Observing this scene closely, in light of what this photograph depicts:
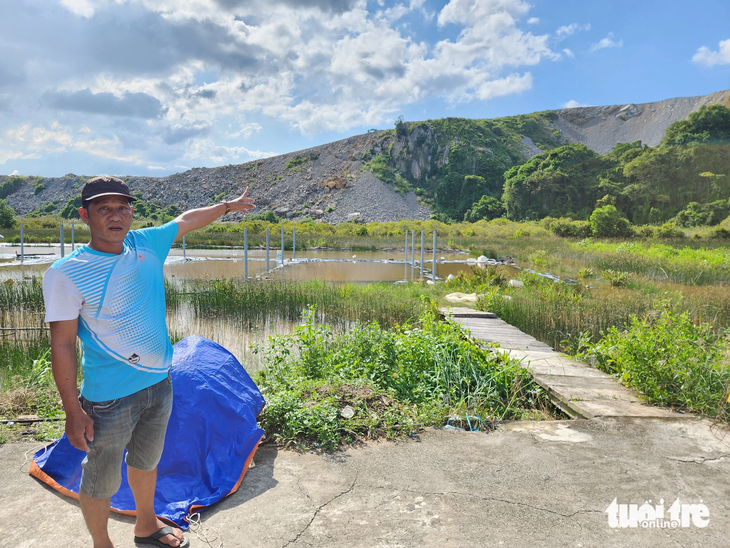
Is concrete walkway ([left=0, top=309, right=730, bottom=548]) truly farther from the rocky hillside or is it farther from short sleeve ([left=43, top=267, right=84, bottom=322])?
the rocky hillside

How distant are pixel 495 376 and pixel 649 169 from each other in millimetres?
62098

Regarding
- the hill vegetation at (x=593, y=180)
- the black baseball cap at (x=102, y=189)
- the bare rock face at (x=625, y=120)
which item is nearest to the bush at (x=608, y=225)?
the hill vegetation at (x=593, y=180)

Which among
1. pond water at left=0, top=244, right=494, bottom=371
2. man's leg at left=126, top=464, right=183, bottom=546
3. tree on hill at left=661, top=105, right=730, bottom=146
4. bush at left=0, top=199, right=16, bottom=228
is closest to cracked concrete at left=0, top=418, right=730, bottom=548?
man's leg at left=126, top=464, right=183, bottom=546

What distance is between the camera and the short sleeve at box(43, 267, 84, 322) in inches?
63.3

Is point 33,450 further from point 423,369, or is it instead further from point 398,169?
point 398,169

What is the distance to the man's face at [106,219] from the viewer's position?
1.77m

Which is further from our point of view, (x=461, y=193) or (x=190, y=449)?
(x=461, y=193)

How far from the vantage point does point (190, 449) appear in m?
2.61

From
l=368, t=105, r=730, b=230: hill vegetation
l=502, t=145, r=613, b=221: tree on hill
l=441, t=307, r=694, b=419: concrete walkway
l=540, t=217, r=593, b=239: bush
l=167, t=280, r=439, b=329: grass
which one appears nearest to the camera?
l=441, t=307, r=694, b=419: concrete walkway

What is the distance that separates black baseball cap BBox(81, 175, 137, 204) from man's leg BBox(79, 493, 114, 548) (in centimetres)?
119

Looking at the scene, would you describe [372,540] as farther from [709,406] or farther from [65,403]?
[709,406]

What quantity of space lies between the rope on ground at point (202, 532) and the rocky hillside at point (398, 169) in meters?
60.7

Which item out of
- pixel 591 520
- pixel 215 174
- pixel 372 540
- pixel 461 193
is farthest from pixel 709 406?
pixel 215 174

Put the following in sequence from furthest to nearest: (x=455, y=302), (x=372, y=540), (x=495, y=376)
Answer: (x=455, y=302) → (x=495, y=376) → (x=372, y=540)
